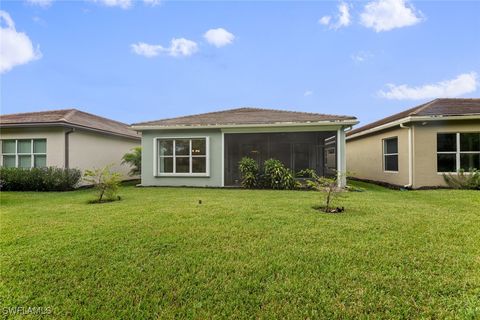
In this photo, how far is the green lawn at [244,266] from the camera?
2.54 metres

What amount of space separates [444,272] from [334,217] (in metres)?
2.33

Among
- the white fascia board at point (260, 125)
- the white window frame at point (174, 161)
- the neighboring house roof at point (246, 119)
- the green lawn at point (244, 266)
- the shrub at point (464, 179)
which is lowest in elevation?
the green lawn at point (244, 266)

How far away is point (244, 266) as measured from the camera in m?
3.22

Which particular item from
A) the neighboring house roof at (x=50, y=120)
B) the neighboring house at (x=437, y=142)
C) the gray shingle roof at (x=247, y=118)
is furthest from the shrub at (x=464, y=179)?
the neighboring house roof at (x=50, y=120)

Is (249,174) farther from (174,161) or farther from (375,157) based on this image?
(375,157)

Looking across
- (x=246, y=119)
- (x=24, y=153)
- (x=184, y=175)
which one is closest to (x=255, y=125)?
(x=246, y=119)

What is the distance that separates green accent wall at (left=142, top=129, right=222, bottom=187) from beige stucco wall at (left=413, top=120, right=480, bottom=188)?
27.6 ft

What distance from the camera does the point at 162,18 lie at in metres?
12.0

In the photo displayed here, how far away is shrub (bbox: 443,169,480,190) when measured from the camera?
32.1ft

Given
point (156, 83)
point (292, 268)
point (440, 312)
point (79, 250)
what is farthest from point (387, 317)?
point (156, 83)

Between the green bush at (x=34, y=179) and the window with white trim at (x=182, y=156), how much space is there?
4.07 meters

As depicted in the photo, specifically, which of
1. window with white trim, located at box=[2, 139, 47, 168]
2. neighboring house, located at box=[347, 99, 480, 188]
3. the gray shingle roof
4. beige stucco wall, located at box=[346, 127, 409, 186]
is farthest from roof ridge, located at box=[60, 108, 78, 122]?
neighboring house, located at box=[347, 99, 480, 188]

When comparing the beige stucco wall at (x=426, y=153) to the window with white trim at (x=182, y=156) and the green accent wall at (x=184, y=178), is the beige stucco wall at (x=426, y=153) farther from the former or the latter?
the window with white trim at (x=182, y=156)

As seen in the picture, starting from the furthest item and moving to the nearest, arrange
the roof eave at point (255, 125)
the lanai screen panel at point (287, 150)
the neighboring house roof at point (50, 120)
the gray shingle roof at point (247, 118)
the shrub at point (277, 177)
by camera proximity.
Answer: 1. the lanai screen panel at point (287, 150)
2. the neighboring house roof at point (50, 120)
3. the gray shingle roof at point (247, 118)
4. the shrub at point (277, 177)
5. the roof eave at point (255, 125)
